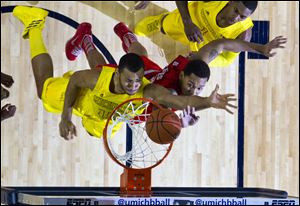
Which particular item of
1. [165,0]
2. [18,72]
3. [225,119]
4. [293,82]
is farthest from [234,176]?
[18,72]

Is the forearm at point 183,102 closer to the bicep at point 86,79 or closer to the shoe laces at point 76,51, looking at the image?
the bicep at point 86,79

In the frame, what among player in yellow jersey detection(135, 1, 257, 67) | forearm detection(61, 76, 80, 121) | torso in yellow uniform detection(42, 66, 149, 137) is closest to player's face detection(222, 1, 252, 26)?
player in yellow jersey detection(135, 1, 257, 67)

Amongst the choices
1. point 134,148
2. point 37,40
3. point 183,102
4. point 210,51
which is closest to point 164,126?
point 183,102

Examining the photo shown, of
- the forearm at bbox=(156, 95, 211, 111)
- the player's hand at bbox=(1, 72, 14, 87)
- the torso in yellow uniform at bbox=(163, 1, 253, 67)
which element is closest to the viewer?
the forearm at bbox=(156, 95, 211, 111)

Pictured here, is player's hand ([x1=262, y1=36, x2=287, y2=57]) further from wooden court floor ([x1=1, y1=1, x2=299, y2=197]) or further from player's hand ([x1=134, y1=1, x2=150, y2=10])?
player's hand ([x1=134, y1=1, x2=150, y2=10])

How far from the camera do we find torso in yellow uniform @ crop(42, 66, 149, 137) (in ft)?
12.3

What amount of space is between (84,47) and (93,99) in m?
0.65

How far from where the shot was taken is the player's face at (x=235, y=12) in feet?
13.2

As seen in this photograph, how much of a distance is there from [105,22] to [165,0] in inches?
18.9

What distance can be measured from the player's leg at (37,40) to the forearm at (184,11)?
0.93 meters

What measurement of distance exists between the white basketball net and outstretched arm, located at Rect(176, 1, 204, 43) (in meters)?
0.60

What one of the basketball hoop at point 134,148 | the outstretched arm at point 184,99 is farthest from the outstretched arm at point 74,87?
the outstretched arm at point 184,99

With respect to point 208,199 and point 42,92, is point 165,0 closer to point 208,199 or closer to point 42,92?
point 42,92

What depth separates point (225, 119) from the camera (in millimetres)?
4906
